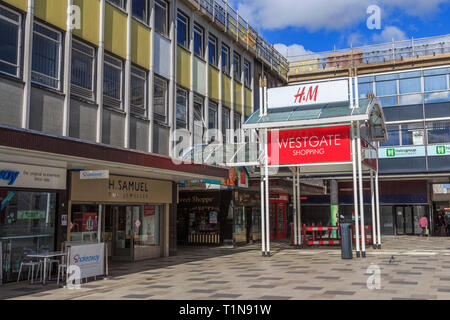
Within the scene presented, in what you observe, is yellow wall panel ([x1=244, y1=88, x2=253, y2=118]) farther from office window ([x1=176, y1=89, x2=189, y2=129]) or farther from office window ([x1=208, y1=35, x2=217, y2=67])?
office window ([x1=176, y1=89, x2=189, y2=129])

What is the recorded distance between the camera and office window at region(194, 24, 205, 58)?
21969 millimetres

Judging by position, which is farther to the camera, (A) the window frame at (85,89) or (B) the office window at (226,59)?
(B) the office window at (226,59)

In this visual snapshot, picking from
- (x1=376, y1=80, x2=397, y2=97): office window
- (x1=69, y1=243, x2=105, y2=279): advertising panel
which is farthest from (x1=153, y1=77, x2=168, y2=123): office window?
(x1=376, y1=80, x2=397, y2=97): office window

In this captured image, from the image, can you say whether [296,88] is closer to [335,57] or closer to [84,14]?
[84,14]

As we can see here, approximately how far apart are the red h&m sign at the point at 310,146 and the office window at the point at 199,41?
20.1 ft

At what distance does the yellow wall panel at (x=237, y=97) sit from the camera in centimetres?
2570

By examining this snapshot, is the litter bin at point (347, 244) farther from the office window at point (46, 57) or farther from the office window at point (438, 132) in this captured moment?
the office window at point (438, 132)

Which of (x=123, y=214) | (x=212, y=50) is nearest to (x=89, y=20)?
(x=123, y=214)

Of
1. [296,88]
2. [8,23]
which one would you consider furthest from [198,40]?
[8,23]

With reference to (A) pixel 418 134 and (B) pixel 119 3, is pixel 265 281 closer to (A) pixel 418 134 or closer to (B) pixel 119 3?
(B) pixel 119 3

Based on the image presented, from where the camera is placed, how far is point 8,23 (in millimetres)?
12312

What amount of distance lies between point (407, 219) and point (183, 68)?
69.4 feet

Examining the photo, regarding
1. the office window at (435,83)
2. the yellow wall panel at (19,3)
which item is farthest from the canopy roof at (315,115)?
the office window at (435,83)
